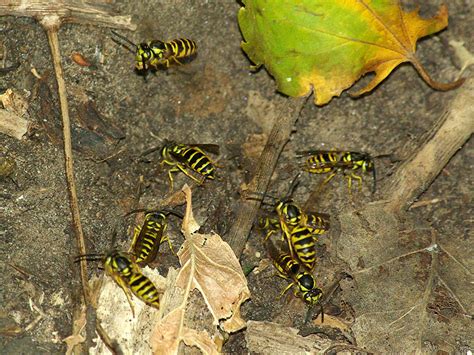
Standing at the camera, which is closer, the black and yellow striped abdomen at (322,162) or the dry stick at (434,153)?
the dry stick at (434,153)

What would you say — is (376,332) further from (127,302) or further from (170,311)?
(127,302)

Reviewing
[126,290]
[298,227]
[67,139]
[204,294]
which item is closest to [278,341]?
[204,294]

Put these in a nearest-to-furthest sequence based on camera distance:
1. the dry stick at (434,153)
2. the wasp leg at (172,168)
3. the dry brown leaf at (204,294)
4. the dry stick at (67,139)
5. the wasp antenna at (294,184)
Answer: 1. the dry brown leaf at (204,294)
2. the dry stick at (67,139)
3. the dry stick at (434,153)
4. the wasp leg at (172,168)
5. the wasp antenna at (294,184)

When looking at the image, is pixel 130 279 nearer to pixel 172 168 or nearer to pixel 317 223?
pixel 172 168

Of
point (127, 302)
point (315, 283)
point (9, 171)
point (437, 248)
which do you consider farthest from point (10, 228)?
point (437, 248)

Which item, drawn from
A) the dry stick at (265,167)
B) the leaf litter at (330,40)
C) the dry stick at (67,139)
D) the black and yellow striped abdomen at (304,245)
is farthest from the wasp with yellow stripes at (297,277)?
the dry stick at (67,139)

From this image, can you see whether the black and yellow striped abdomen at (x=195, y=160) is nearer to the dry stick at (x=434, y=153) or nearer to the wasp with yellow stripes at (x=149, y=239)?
the wasp with yellow stripes at (x=149, y=239)

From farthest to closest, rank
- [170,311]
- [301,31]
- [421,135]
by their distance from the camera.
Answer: [421,135] < [301,31] < [170,311]
